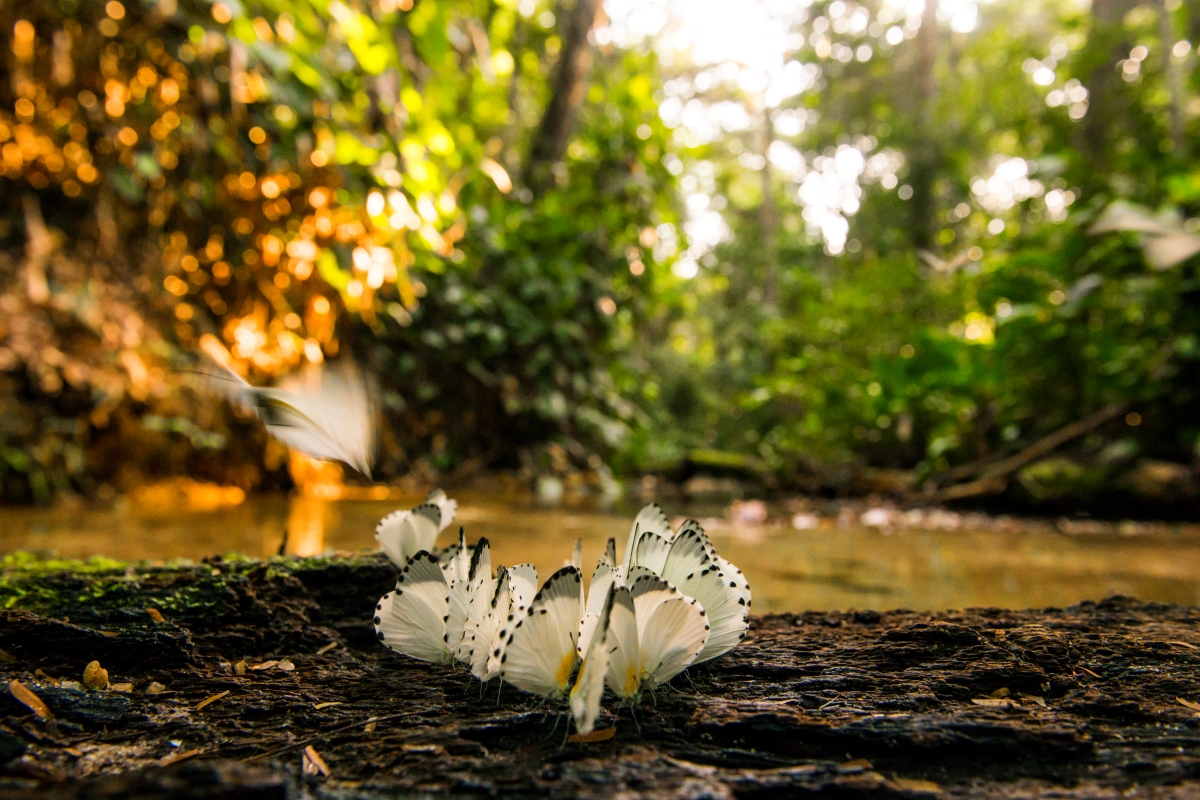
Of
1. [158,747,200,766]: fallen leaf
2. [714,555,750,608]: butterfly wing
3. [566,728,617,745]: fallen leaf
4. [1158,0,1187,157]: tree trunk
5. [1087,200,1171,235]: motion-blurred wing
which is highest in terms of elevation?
[1158,0,1187,157]: tree trunk

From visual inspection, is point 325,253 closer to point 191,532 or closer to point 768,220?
point 191,532

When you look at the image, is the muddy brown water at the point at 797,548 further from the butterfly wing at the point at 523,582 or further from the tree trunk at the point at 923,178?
the tree trunk at the point at 923,178

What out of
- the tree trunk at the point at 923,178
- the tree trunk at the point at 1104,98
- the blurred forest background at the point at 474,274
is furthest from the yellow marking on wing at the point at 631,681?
the tree trunk at the point at 923,178

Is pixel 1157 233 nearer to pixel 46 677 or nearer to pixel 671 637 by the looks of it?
pixel 671 637

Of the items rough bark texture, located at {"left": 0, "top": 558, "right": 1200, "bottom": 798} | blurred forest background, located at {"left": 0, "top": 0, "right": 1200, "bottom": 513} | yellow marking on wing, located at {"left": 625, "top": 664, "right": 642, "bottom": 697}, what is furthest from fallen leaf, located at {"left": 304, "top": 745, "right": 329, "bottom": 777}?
blurred forest background, located at {"left": 0, "top": 0, "right": 1200, "bottom": 513}

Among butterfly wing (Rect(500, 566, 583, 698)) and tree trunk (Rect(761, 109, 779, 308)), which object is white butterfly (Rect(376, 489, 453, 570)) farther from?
tree trunk (Rect(761, 109, 779, 308))

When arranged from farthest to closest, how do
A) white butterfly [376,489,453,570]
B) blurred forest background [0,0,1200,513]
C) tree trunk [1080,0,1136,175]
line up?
tree trunk [1080,0,1136,175] → blurred forest background [0,0,1200,513] → white butterfly [376,489,453,570]

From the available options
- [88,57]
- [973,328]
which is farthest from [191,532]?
[973,328]
